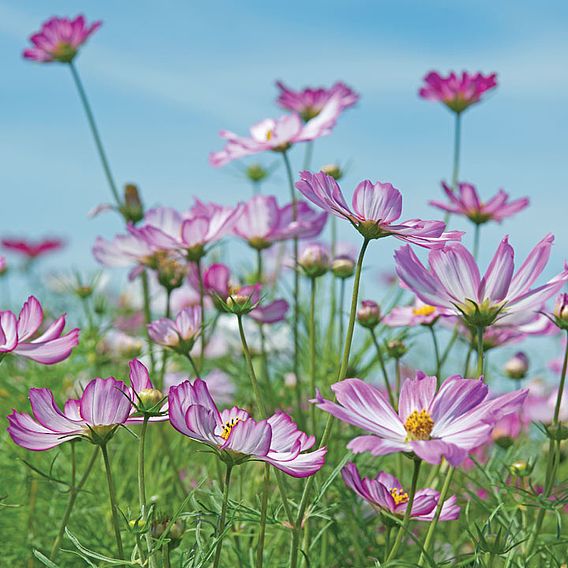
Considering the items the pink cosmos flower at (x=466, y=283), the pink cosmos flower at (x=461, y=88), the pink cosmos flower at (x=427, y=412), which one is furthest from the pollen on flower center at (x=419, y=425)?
the pink cosmos flower at (x=461, y=88)

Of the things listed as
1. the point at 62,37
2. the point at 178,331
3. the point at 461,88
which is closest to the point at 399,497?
the point at 178,331

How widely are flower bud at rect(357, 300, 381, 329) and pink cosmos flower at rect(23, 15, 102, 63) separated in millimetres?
807

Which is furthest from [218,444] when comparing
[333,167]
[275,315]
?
[333,167]

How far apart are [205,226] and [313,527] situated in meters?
0.37

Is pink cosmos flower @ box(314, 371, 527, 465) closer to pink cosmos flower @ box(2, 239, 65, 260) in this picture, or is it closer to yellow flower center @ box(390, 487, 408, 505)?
yellow flower center @ box(390, 487, 408, 505)

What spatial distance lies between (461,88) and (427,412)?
37.4 inches

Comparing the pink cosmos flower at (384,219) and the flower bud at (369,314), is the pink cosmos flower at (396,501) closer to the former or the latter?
the pink cosmos flower at (384,219)

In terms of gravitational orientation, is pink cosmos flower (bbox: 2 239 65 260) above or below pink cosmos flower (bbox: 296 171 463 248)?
below

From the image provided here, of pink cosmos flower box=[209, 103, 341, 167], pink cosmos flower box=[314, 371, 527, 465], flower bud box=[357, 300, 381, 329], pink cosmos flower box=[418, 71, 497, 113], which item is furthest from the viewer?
pink cosmos flower box=[418, 71, 497, 113]

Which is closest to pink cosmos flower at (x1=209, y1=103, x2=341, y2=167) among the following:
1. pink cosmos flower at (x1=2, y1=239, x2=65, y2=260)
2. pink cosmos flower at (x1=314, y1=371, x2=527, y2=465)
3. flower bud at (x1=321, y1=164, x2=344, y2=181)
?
flower bud at (x1=321, y1=164, x2=344, y2=181)

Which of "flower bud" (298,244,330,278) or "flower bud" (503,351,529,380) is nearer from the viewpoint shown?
"flower bud" (298,244,330,278)

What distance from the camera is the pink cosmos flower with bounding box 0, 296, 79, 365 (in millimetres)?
774

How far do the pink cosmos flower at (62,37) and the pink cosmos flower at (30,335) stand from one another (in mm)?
887

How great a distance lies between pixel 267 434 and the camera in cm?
62
